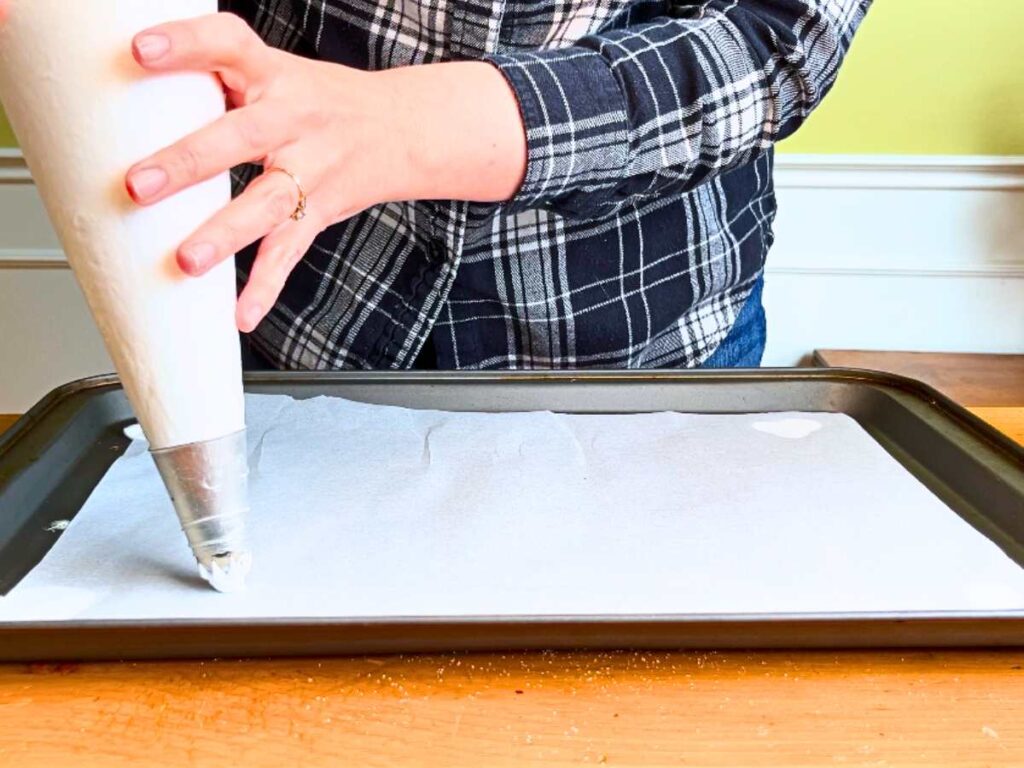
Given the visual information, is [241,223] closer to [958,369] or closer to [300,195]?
[300,195]

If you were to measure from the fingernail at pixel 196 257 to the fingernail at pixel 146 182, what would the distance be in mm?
30

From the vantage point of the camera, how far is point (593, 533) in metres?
0.59

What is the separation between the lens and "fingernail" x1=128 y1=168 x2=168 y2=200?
403mm

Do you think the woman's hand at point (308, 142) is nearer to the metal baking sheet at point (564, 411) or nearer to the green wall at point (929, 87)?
the metal baking sheet at point (564, 411)

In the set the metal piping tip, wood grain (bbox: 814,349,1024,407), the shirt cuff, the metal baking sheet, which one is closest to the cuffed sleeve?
the shirt cuff

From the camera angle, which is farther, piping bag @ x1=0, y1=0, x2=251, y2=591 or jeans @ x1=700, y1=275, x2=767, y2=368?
jeans @ x1=700, y1=275, x2=767, y2=368

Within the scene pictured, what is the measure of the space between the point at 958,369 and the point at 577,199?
96cm

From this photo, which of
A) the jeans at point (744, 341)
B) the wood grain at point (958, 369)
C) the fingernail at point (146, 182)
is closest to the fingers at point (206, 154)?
the fingernail at point (146, 182)

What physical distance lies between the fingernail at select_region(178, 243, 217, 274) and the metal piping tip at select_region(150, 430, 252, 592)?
0.10m

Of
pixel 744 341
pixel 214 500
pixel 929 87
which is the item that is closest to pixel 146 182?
pixel 214 500

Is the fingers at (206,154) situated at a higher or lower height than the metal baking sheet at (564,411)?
higher

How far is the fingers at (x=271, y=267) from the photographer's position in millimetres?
483

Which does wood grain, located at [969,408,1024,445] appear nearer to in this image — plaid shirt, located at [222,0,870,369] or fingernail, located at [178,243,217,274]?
plaid shirt, located at [222,0,870,369]

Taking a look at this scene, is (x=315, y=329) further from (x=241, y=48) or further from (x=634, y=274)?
(x=241, y=48)
